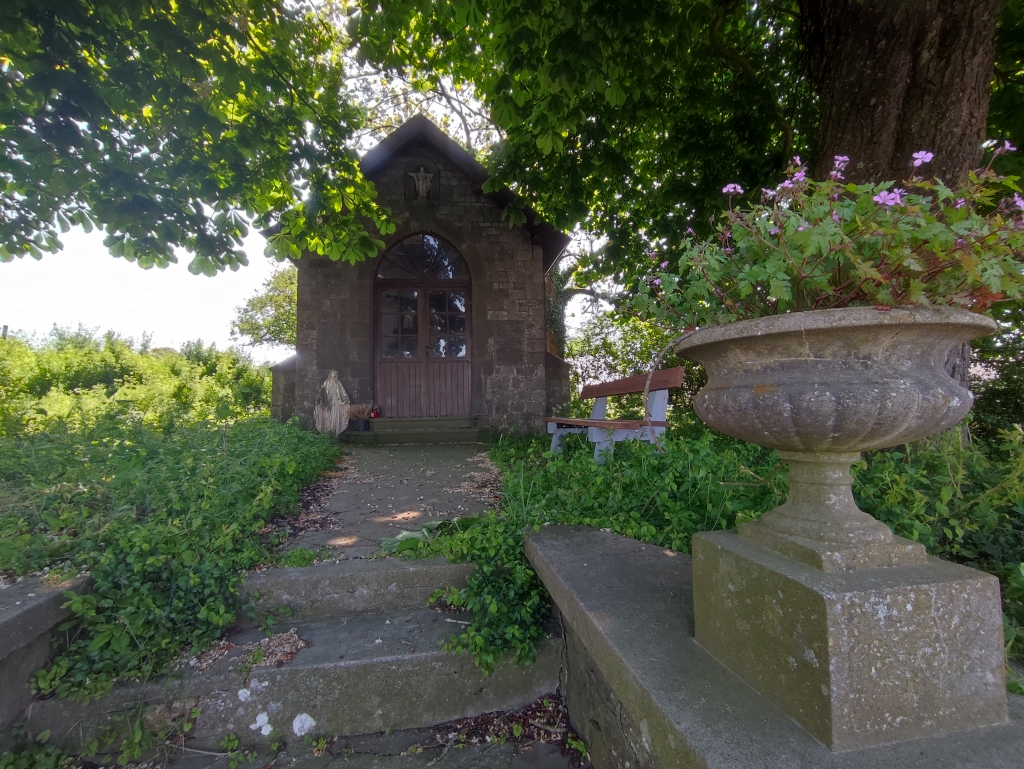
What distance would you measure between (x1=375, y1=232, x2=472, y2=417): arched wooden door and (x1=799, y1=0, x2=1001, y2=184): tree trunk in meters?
5.79

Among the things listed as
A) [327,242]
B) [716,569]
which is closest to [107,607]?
[716,569]

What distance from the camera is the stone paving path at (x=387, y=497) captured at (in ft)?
10.1

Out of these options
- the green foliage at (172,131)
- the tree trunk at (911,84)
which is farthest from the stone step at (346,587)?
the tree trunk at (911,84)

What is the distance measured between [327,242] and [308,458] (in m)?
2.18

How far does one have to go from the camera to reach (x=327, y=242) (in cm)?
487

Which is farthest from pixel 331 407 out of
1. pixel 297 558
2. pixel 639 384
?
pixel 297 558

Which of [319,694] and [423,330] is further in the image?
[423,330]

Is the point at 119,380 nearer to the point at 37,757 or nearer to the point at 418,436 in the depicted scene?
the point at 418,436

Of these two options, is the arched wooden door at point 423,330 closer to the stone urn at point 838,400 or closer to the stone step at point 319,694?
the stone step at point 319,694

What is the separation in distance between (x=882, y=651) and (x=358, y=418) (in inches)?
280

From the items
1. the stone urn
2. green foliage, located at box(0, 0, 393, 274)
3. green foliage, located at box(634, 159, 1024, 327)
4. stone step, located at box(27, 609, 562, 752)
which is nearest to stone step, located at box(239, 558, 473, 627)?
stone step, located at box(27, 609, 562, 752)

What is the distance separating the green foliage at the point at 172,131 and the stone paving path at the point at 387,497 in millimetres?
2279

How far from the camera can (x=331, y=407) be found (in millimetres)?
7391

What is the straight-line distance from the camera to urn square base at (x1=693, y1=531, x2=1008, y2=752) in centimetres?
103
